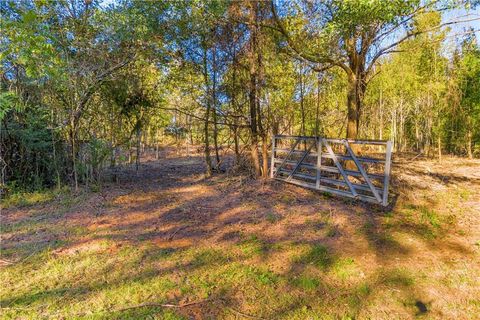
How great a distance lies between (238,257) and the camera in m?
4.25

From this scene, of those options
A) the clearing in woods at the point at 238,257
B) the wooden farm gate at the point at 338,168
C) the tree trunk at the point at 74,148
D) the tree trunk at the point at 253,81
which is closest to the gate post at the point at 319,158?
the wooden farm gate at the point at 338,168

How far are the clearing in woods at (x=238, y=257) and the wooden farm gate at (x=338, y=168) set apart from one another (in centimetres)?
39

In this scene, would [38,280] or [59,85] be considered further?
[59,85]

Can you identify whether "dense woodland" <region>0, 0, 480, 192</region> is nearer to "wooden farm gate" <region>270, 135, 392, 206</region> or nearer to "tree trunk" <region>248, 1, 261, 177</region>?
"tree trunk" <region>248, 1, 261, 177</region>

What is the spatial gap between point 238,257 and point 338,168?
3.43 meters

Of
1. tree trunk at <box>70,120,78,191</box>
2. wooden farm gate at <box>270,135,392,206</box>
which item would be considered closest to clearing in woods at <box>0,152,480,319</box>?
wooden farm gate at <box>270,135,392,206</box>

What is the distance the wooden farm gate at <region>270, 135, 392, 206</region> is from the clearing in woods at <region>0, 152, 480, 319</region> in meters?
0.39

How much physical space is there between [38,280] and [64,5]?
640cm

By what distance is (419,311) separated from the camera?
322 cm

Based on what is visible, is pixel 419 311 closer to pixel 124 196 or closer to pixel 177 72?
pixel 124 196

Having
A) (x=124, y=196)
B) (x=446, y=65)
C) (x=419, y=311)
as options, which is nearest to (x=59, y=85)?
(x=124, y=196)

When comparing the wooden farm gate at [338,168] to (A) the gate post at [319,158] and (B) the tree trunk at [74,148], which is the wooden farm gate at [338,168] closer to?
(A) the gate post at [319,158]

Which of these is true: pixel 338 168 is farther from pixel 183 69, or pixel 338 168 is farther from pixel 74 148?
pixel 74 148

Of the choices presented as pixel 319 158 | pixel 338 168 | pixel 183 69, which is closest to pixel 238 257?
pixel 338 168
